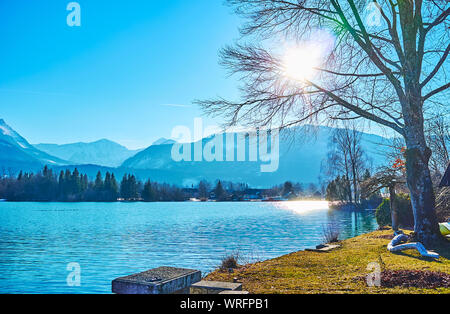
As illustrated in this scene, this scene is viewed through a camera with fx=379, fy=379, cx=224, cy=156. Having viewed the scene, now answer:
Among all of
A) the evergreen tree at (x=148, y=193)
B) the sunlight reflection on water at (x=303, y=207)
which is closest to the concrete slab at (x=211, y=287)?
the sunlight reflection on water at (x=303, y=207)

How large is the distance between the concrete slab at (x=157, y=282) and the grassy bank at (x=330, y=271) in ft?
6.92

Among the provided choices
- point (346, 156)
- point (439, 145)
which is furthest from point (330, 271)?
point (346, 156)

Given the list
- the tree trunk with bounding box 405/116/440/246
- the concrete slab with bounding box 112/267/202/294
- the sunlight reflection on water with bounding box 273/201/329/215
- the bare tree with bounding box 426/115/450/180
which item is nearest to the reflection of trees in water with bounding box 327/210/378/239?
the bare tree with bounding box 426/115/450/180

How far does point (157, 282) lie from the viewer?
5336 mm

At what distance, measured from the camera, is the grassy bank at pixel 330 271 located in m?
7.36

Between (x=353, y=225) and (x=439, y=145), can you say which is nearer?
(x=439, y=145)

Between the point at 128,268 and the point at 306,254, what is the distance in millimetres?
6774

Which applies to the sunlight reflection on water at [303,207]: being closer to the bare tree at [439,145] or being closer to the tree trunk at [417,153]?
the bare tree at [439,145]

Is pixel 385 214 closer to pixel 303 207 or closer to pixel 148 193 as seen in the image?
pixel 303 207

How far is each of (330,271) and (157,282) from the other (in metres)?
5.75

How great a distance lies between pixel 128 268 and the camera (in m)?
14.6

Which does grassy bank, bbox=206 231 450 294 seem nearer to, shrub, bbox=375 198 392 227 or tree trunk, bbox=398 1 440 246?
tree trunk, bbox=398 1 440 246
